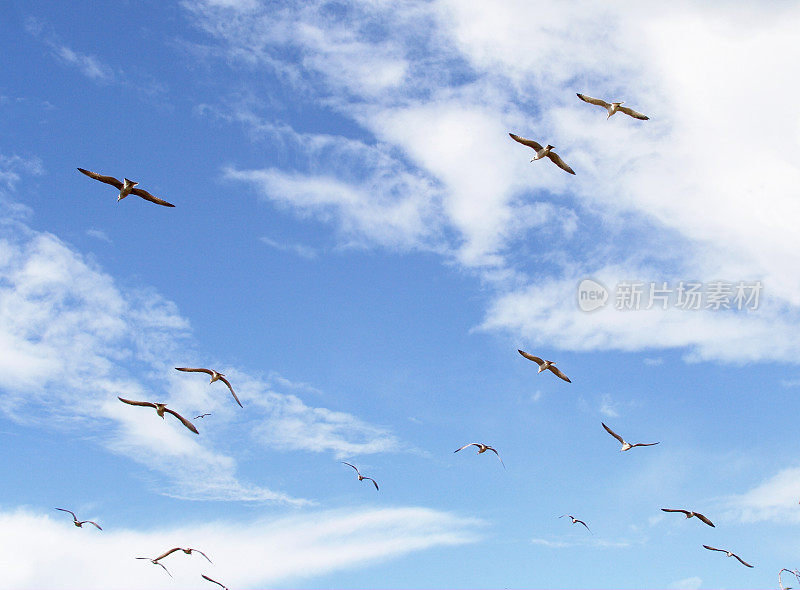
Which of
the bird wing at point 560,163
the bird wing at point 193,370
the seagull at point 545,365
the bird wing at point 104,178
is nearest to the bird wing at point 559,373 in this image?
the seagull at point 545,365

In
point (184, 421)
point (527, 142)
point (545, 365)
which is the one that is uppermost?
point (527, 142)

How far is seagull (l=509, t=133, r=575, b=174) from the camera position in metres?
37.3

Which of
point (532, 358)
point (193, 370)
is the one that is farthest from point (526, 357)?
point (193, 370)

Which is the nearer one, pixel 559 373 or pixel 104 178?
pixel 104 178

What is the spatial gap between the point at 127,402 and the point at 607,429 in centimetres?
2654

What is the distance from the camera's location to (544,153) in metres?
38.2

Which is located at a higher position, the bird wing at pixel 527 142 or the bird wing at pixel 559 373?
the bird wing at pixel 527 142

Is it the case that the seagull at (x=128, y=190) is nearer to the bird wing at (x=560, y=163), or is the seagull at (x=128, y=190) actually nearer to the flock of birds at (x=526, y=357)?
the flock of birds at (x=526, y=357)

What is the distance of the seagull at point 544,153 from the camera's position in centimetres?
3734

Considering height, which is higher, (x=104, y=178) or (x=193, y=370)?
(x=104, y=178)

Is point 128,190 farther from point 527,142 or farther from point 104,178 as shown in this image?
point 527,142

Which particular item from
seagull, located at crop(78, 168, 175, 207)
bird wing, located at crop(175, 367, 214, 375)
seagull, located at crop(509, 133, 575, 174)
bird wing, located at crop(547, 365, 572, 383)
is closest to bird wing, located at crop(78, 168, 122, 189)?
seagull, located at crop(78, 168, 175, 207)

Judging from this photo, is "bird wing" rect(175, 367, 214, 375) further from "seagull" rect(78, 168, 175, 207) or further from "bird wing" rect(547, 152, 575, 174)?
"bird wing" rect(547, 152, 575, 174)

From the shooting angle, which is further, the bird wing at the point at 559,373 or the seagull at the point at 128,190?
the bird wing at the point at 559,373
